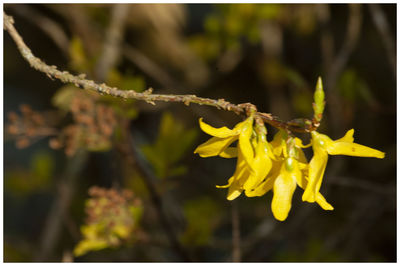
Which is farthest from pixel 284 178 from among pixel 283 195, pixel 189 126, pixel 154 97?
pixel 189 126

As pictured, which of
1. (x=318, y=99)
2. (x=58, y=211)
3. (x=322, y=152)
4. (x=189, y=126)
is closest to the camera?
(x=318, y=99)

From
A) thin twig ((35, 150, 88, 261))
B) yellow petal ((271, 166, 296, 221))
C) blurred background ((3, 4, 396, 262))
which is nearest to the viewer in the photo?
yellow petal ((271, 166, 296, 221))

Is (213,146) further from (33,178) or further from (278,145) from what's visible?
(33,178)

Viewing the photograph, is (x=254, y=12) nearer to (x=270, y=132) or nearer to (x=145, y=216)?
(x=270, y=132)

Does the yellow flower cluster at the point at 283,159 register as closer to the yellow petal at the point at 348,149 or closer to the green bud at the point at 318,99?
the yellow petal at the point at 348,149

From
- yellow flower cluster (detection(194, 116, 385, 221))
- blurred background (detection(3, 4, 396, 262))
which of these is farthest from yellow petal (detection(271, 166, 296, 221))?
blurred background (detection(3, 4, 396, 262))

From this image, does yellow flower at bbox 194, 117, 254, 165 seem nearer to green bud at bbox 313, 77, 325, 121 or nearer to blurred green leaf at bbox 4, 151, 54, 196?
green bud at bbox 313, 77, 325, 121

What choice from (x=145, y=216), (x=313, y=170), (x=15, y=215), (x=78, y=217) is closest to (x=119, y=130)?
(x=313, y=170)
